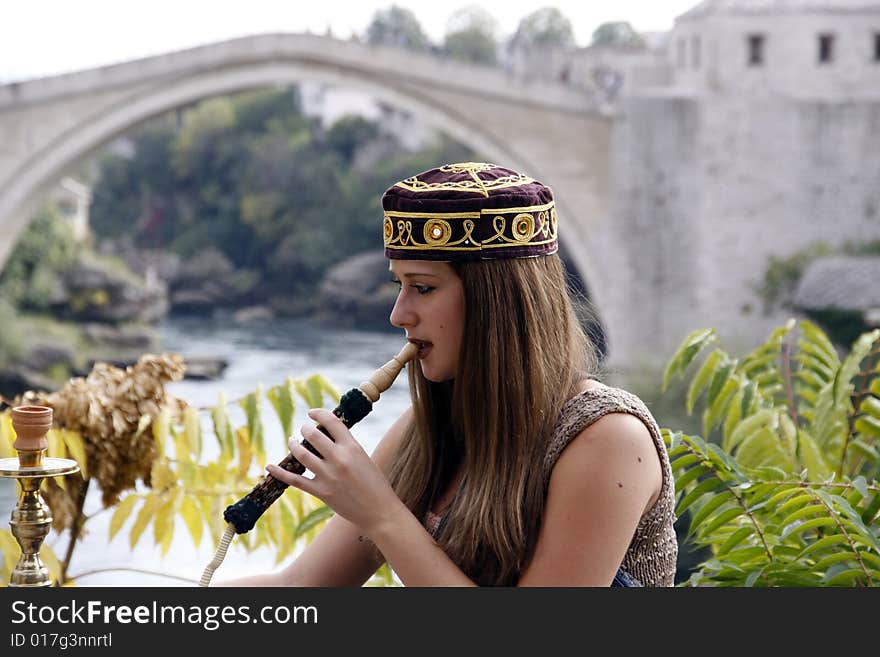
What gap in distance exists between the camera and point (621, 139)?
44.6 feet

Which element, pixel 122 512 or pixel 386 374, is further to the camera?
pixel 122 512

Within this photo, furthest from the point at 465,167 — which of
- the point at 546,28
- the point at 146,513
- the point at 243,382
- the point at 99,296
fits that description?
the point at 546,28

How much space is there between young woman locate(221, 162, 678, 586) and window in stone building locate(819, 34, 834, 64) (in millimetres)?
13946

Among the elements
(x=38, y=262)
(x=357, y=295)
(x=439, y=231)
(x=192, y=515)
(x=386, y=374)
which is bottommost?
(x=357, y=295)

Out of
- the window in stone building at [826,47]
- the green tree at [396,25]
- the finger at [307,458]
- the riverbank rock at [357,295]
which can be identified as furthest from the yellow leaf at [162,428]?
the green tree at [396,25]

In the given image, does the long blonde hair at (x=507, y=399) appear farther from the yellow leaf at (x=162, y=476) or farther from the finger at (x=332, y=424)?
the yellow leaf at (x=162, y=476)

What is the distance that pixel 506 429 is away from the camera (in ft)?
3.73

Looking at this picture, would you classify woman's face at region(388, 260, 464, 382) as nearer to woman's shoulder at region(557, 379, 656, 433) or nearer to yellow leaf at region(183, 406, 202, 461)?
woman's shoulder at region(557, 379, 656, 433)

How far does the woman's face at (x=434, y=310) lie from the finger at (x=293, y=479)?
0.16 meters

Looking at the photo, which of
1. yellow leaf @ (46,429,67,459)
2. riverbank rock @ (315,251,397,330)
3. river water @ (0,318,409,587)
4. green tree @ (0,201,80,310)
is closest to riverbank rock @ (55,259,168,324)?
green tree @ (0,201,80,310)

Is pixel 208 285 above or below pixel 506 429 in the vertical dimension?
below

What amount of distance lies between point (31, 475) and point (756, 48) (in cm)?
1360

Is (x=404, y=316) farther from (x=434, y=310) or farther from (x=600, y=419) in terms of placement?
(x=600, y=419)

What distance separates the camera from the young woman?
107 cm
